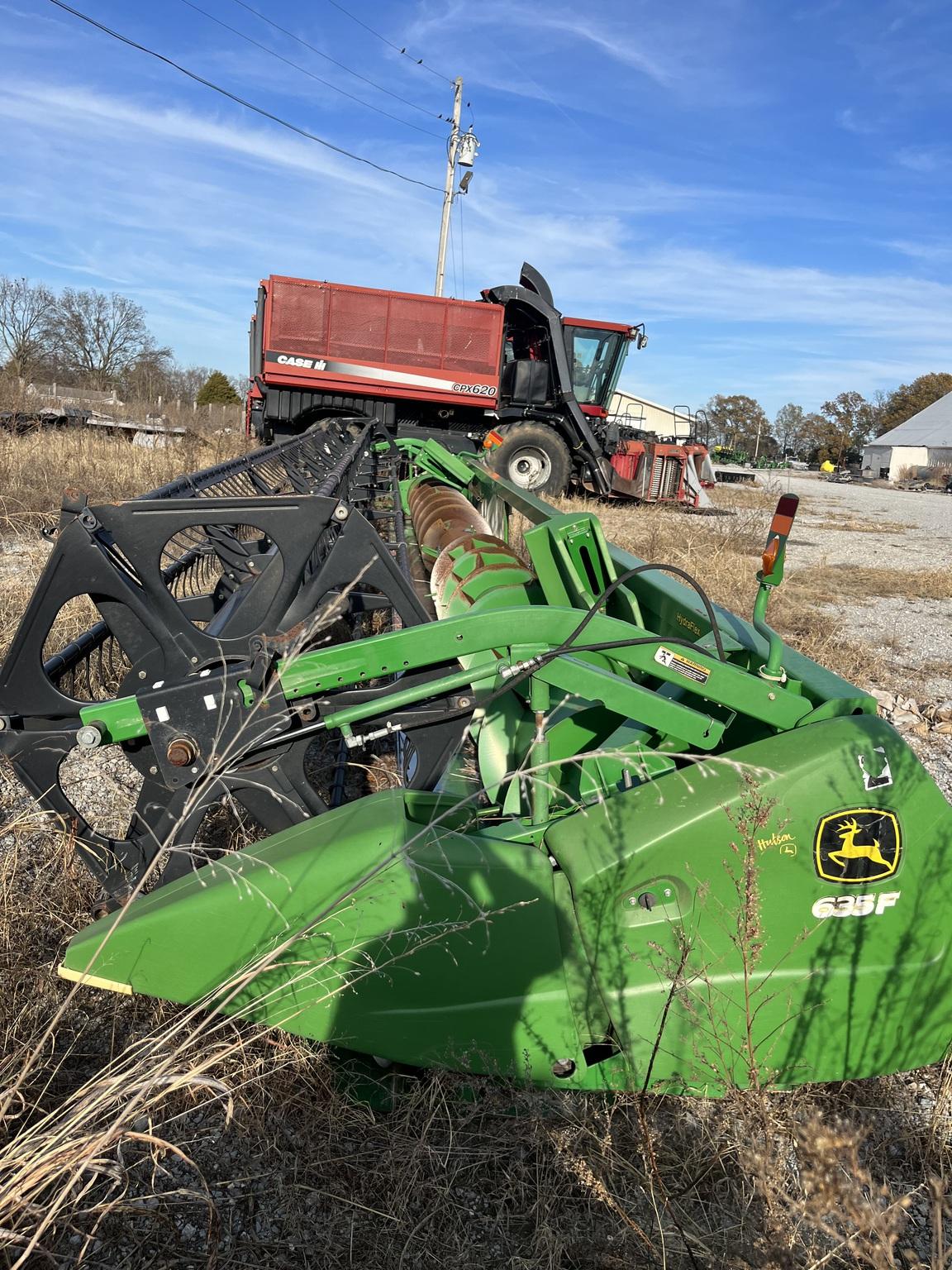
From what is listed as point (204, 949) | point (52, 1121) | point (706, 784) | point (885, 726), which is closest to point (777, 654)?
point (885, 726)

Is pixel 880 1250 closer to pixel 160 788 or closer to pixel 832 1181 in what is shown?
pixel 832 1181

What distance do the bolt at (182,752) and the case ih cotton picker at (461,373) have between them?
1215cm

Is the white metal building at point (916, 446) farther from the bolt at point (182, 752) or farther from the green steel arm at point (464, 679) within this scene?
the bolt at point (182, 752)

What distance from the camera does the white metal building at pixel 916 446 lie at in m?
53.4

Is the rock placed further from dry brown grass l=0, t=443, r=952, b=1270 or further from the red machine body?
the red machine body

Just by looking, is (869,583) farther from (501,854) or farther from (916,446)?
(916,446)

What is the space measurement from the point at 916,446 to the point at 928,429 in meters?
4.62

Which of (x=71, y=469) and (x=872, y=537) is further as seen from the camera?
(x=872, y=537)

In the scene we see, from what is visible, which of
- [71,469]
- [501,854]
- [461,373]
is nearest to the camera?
[501,854]

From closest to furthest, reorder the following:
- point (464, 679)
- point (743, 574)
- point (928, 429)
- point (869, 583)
Answer: point (464, 679) < point (743, 574) < point (869, 583) < point (928, 429)

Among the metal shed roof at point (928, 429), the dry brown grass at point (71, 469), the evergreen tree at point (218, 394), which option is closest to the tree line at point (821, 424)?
the metal shed roof at point (928, 429)

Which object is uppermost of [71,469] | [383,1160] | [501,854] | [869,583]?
[71,469]

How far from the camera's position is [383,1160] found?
72.3 inches

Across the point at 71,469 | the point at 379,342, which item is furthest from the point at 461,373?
the point at 71,469
